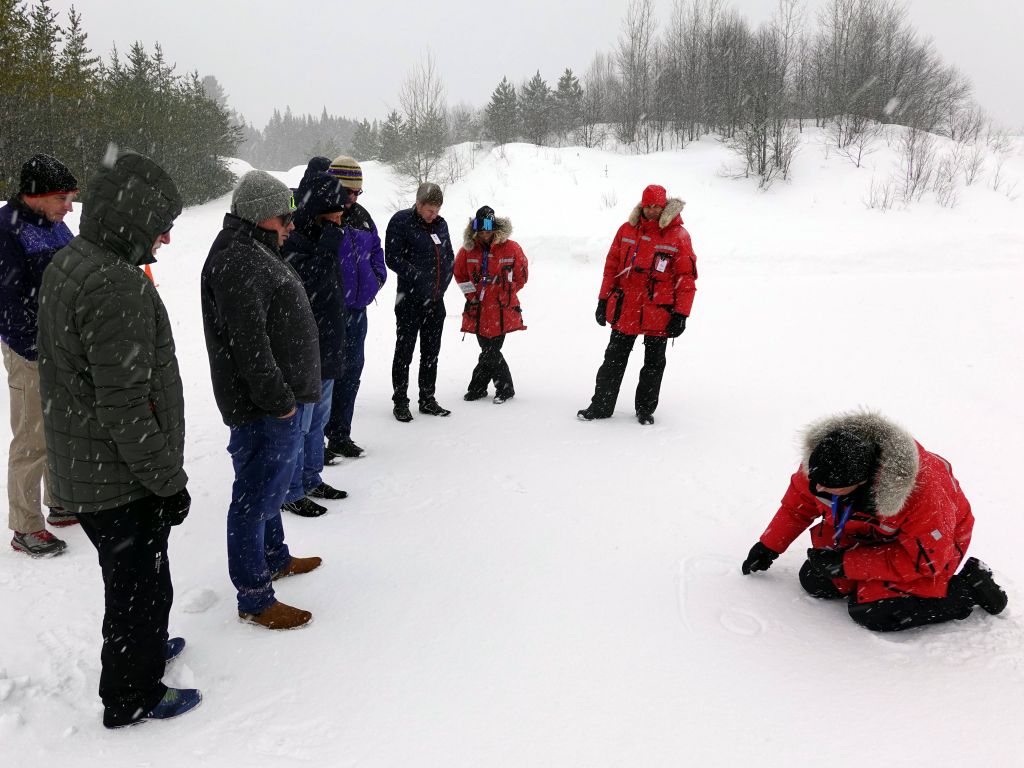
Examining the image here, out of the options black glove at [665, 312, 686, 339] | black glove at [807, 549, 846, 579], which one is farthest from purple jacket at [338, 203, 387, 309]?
black glove at [807, 549, 846, 579]

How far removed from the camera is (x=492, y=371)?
636 centimetres

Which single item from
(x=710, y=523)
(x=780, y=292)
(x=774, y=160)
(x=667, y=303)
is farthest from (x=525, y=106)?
(x=710, y=523)

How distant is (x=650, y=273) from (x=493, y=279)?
1.56 m

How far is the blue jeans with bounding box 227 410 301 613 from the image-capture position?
2650mm

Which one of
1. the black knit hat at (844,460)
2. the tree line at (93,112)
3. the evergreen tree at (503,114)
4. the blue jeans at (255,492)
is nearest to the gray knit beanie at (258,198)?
the blue jeans at (255,492)

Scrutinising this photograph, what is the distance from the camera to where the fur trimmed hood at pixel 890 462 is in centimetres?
254

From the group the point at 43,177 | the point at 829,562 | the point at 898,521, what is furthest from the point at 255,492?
the point at 898,521

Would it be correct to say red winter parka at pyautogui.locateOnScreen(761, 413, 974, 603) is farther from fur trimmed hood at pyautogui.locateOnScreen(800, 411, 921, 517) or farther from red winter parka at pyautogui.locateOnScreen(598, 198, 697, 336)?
red winter parka at pyautogui.locateOnScreen(598, 198, 697, 336)

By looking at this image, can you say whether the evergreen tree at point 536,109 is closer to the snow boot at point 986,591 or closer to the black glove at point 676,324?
the black glove at point 676,324

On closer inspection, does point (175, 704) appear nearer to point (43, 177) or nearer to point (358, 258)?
point (43, 177)

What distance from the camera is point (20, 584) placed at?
3014mm

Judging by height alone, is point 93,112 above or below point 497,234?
above

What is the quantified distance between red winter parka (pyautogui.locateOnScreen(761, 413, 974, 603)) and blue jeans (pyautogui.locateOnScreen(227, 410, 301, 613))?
233 cm

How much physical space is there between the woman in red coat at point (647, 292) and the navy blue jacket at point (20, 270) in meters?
3.98
